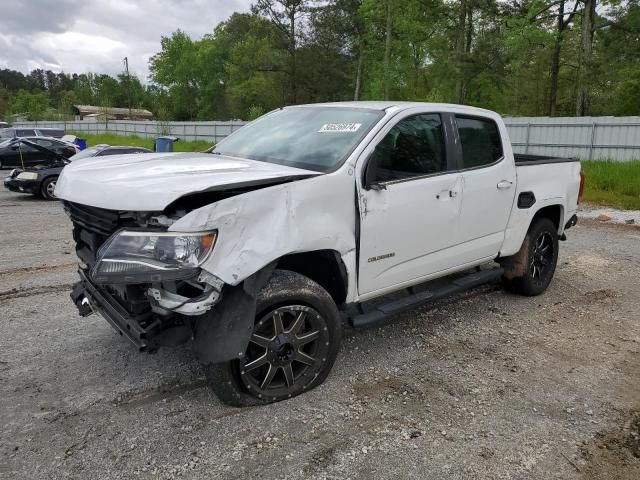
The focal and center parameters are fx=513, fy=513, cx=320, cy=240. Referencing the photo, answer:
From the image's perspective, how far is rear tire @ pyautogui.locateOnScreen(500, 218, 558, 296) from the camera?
511 centimetres

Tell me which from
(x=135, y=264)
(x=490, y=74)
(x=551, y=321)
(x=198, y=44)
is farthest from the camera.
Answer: (x=198, y=44)

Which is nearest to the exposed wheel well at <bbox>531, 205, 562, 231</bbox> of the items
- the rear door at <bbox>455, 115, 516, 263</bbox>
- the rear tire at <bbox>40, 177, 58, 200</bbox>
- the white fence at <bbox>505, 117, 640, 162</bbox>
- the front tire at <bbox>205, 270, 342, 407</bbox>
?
the rear door at <bbox>455, 115, 516, 263</bbox>

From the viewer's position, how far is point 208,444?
278 centimetres

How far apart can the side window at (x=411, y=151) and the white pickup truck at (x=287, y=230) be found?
1 cm

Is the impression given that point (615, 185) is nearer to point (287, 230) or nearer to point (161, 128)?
point (287, 230)

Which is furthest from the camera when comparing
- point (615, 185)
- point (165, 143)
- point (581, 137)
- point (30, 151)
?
point (30, 151)

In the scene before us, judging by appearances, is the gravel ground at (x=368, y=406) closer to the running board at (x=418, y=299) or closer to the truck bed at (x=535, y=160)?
the running board at (x=418, y=299)

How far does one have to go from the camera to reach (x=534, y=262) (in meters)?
5.31

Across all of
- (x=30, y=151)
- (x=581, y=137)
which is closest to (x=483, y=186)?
(x=581, y=137)

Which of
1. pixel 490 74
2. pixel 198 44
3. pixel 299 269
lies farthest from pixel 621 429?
pixel 198 44

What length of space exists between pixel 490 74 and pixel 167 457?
102 ft

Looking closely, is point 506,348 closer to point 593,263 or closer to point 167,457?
point 167,457

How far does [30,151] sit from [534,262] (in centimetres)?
1981

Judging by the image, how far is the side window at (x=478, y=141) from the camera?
14.1 ft
